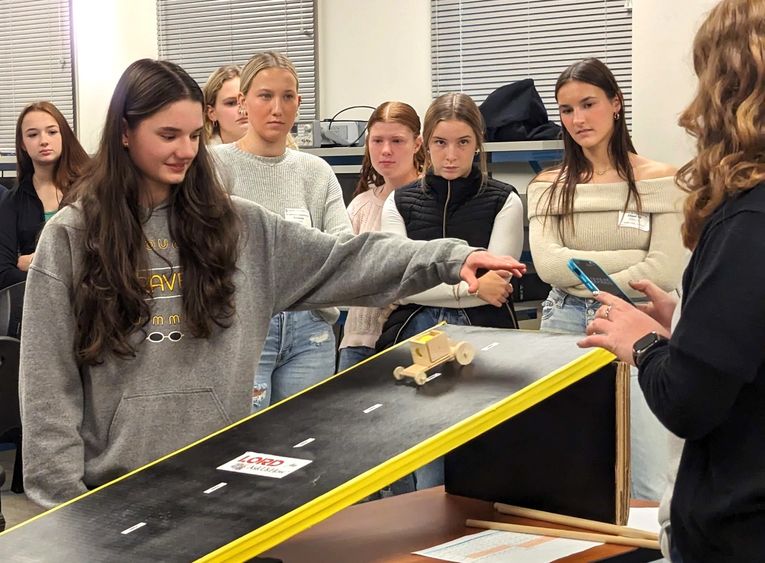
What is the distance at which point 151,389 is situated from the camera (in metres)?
1.79

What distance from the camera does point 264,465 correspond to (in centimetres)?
146

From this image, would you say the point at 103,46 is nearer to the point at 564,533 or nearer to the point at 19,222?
the point at 19,222

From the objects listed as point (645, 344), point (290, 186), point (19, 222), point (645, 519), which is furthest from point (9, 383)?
point (645, 344)

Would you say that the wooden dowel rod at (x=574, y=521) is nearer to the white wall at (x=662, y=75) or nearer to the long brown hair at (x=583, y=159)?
the long brown hair at (x=583, y=159)

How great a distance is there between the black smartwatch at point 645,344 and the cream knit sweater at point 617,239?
5.04 feet

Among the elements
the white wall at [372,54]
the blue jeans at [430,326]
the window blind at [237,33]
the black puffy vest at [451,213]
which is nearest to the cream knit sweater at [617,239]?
the black puffy vest at [451,213]

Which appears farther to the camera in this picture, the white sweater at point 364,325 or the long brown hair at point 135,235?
the white sweater at point 364,325

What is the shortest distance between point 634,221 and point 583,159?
0.96ft

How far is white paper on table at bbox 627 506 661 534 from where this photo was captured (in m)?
1.74

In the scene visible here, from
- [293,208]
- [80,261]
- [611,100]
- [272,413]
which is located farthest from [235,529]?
[611,100]

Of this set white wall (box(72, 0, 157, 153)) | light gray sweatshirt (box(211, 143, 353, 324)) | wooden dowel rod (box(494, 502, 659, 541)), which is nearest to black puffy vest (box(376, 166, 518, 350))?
light gray sweatshirt (box(211, 143, 353, 324))

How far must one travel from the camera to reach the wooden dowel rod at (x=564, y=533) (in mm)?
1656

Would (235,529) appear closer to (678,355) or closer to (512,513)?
(678,355)

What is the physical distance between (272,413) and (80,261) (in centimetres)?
45
